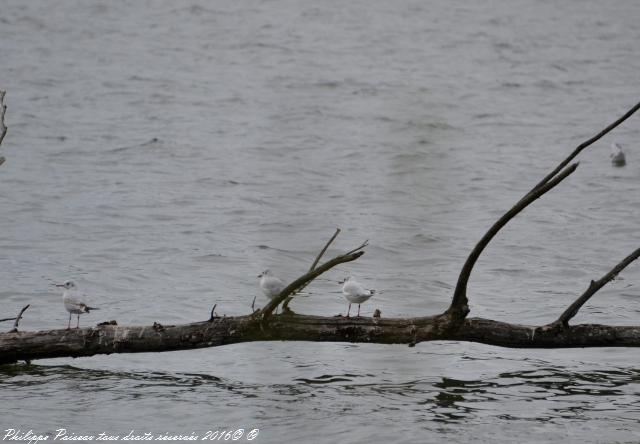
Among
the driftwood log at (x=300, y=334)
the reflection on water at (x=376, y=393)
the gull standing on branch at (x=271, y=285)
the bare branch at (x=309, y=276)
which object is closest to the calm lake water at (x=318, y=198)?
the reflection on water at (x=376, y=393)

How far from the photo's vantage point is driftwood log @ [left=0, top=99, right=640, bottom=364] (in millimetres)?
7348

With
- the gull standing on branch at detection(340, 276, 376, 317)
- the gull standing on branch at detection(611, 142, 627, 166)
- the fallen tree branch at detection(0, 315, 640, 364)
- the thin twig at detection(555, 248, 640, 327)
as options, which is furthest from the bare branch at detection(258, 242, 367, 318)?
the gull standing on branch at detection(611, 142, 627, 166)

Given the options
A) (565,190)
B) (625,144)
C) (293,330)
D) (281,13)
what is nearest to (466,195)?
(565,190)

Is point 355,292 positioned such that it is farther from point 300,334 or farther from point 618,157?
point 618,157

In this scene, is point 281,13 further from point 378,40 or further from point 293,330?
point 293,330

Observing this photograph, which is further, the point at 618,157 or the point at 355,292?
the point at 618,157

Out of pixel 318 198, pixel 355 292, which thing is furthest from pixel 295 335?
pixel 318 198

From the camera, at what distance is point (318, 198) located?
15047 millimetres

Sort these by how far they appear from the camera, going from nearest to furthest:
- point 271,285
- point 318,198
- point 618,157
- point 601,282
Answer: point 601,282 < point 271,285 < point 318,198 < point 618,157

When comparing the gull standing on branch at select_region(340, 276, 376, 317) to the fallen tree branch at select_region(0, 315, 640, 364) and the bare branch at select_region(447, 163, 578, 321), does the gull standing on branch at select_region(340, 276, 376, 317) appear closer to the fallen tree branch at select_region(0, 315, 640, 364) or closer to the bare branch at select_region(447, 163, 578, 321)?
the fallen tree branch at select_region(0, 315, 640, 364)

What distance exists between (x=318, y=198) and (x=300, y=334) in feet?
25.3

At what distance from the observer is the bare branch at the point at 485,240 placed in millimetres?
5781

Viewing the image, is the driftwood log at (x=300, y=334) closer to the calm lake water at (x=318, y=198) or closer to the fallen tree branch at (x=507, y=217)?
the fallen tree branch at (x=507, y=217)

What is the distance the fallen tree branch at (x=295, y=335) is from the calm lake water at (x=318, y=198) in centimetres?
29
